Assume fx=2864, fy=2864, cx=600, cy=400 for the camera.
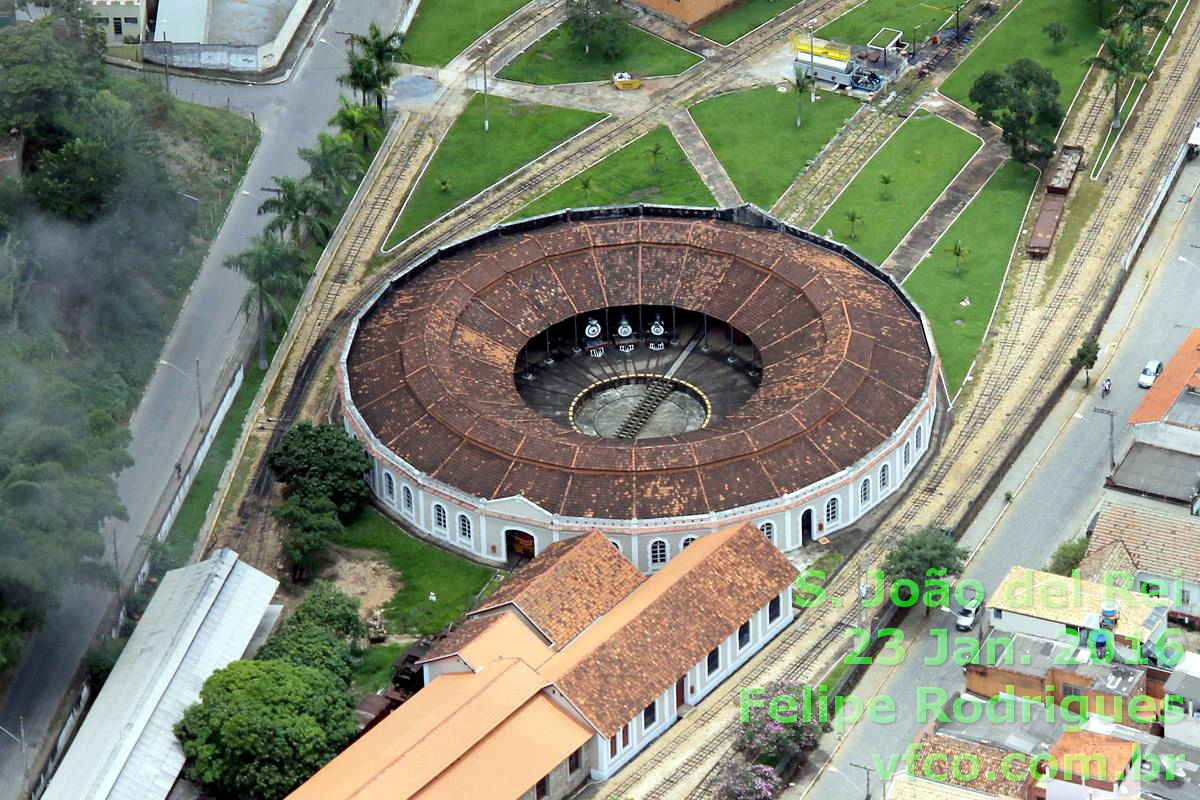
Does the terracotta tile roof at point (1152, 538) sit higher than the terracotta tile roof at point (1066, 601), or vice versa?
the terracotta tile roof at point (1152, 538)

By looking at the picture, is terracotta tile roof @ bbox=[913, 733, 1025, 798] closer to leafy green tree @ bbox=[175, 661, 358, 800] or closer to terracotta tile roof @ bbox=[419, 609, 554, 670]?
terracotta tile roof @ bbox=[419, 609, 554, 670]

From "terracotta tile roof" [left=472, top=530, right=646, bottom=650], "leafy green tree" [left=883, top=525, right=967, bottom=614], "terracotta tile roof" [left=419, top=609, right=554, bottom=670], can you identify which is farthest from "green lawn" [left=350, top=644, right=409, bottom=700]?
"leafy green tree" [left=883, top=525, right=967, bottom=614]

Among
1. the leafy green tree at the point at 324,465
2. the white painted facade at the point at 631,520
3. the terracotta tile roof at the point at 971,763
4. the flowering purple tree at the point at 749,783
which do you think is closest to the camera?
the terracotta tile roof at the point at 971,763

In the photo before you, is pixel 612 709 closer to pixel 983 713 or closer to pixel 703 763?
pixel 703 763

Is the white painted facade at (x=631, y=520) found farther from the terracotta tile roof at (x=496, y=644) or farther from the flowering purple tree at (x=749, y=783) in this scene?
the flowering purple tree at (x=749, y=783)

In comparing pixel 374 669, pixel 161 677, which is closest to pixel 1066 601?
pixel 374 669

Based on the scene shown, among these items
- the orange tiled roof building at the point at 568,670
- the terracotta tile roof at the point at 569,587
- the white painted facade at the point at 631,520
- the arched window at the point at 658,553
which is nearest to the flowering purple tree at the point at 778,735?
the orange tiled roof building at the point at 568,670
